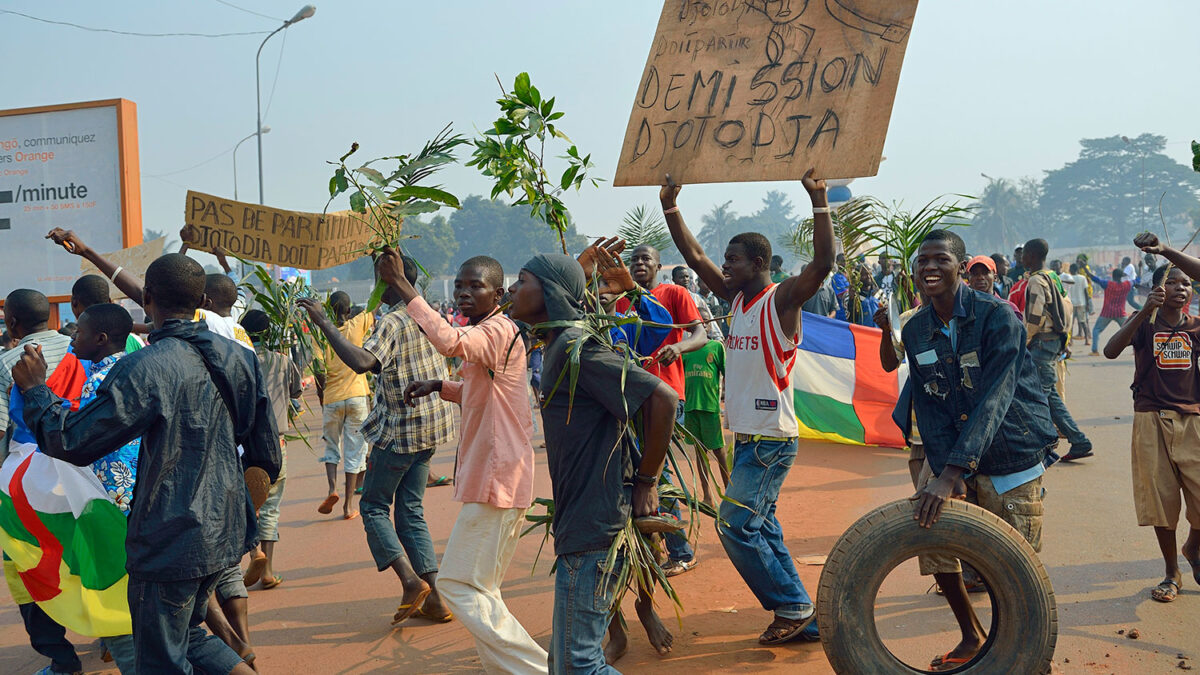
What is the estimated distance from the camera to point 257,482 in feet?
14.7

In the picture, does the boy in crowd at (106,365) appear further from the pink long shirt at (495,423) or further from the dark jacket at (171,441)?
the pink long shirt at (495,423)

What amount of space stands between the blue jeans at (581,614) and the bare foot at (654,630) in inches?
49.8

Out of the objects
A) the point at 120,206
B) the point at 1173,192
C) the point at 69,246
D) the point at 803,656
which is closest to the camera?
the point at 803,656

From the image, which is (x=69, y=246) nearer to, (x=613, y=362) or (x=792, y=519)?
(x=613, y=362)

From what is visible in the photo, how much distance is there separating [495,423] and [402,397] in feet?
5.12

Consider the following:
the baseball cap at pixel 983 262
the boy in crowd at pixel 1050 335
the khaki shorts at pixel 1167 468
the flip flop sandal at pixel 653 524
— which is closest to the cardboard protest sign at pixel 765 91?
the flip flop sandal at pixel 653 524

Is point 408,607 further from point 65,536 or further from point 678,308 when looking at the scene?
point 678,308

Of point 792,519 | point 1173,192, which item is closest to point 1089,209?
point 1173,192

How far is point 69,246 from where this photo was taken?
5.36 m

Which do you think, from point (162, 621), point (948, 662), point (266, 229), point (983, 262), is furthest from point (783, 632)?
point (266, 229)

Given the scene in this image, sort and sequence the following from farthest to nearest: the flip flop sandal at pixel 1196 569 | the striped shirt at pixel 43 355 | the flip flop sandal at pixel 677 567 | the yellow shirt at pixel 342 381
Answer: the yellow shirt at pixel 342 381 → the flip flop sandal at pixel 677 567 → the flip flop sandal at pixel 1196 569 → the striped shirt at pixel 43 355

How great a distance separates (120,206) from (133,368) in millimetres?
8242

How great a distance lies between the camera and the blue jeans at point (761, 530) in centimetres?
476

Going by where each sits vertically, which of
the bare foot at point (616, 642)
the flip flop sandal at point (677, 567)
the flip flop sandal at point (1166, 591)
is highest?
the flip flop sandal at point (1166, 591)
